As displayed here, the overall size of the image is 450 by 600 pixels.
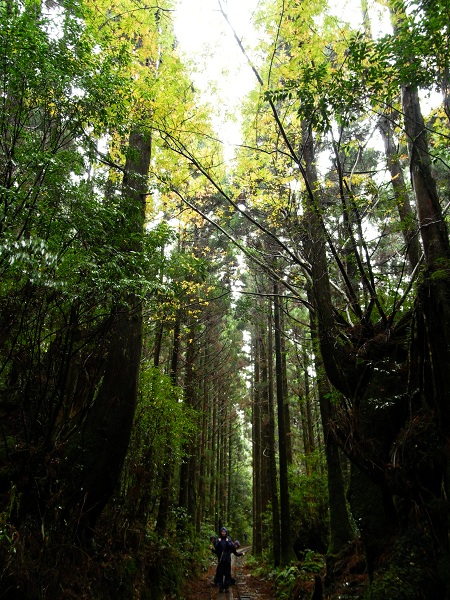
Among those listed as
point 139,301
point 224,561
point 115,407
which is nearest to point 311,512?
point 224,561

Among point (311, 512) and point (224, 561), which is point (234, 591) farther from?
point (311, 512)

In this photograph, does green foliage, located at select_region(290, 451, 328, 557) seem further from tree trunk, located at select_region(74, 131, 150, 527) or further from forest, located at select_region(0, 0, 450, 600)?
tree trunk, located at select_region(74, 131, 150, 527)

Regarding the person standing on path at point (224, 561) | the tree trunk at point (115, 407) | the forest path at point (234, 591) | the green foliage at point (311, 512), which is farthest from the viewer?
the green foliage at point (311, 512)

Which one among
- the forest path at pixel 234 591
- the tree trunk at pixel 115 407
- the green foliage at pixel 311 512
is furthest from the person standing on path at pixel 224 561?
the tree trunk at pixel 115 407

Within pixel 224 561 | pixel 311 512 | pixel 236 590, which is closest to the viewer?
pixel 224 561

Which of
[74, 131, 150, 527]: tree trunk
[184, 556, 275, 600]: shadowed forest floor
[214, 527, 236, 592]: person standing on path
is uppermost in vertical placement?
[74, 131, 150, 527]: tree trunk

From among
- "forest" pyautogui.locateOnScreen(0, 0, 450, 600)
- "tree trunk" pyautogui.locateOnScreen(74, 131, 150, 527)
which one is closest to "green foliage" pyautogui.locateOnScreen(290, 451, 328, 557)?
"forest" pyautogui.locateOnScreen(0, 0, 450, 600)

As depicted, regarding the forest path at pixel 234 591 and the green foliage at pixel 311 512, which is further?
the green foliage at pixel 311 512

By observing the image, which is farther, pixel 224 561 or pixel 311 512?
pixel 311 512

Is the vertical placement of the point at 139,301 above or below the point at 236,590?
above

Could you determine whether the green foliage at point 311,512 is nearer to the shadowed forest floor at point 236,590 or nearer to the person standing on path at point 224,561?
the shadowed forest floor at point 236,590

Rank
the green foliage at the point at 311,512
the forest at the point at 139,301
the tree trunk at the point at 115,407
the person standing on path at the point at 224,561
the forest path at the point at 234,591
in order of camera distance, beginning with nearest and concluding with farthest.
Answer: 1. the forest at the point at 139,301
2. the tree trunk at the point at 115,407
3. the forest path at the point at 234,591
4. the person standing on path at the point at 224,561
5. the green foliage at the point at 311,512

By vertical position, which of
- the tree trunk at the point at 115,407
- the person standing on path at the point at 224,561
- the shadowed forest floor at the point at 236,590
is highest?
the tree trunk at the point at 115,407

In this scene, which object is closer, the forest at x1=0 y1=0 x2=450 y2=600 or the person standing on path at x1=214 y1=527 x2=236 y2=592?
the forest at x1=0 y1=0 x2=450 y2=600
